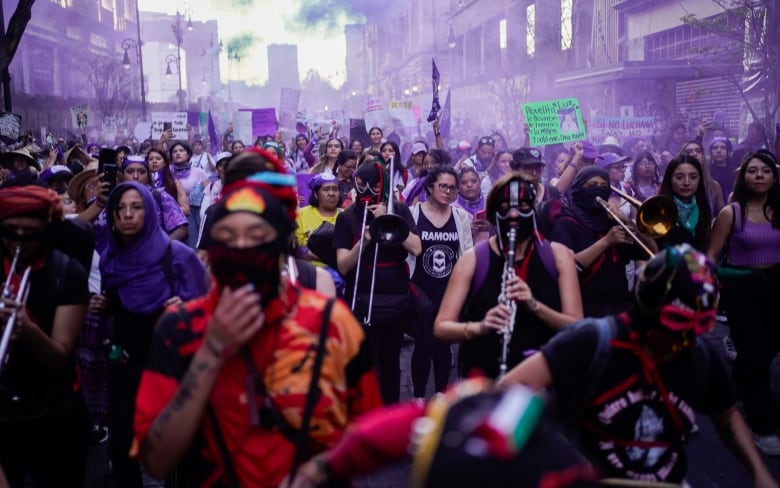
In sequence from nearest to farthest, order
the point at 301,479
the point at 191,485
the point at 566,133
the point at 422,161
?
the point at 301,479 < the point at 191,485 < the point at 422,161 < the point at 566,133

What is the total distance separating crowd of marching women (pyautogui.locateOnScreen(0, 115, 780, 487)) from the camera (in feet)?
6.89

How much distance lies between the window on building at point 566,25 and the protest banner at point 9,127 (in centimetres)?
3380

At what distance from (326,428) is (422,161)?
9315mm

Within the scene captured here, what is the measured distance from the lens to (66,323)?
365cm

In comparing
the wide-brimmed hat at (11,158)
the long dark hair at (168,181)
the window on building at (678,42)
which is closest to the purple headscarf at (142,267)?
the long dark hair at (168,181)

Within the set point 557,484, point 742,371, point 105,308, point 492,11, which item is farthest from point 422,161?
point 492,11

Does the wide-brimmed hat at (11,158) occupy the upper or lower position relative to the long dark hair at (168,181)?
upper

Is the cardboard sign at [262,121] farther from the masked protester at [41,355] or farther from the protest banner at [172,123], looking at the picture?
the masked protester at [41,355]

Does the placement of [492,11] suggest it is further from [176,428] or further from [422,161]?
[176,428]

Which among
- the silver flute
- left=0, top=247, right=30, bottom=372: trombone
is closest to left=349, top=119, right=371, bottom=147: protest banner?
the silver flute

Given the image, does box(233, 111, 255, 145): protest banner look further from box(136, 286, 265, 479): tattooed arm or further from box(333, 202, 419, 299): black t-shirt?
box(136, 286, 265, 479): tattooed arm

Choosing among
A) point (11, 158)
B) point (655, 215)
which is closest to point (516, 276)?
point (655, 215)

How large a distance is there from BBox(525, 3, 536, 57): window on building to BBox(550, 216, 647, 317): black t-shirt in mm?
40729

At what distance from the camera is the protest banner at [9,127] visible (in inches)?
487
